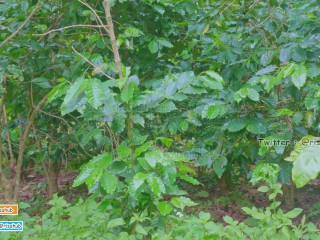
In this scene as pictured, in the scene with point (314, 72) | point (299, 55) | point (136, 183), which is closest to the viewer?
point (136, 183)

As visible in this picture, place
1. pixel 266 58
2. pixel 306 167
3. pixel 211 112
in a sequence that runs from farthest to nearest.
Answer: pixel 266 58 < pixel 211 112 < pixel 306 167

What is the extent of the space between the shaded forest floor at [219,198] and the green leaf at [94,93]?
86.0 inches

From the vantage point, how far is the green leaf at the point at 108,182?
1859 millimetres

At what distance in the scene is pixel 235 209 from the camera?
418 cm

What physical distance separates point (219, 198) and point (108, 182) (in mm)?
2731

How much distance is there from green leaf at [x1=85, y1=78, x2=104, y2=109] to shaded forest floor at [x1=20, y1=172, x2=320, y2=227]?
2.18 m

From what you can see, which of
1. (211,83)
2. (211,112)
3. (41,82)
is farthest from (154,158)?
(41,82)

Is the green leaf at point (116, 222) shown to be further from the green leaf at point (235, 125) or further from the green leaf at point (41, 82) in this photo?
the green leaf at point (41, 82)

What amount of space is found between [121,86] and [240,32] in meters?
1.28

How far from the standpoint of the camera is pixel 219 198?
4434 mm

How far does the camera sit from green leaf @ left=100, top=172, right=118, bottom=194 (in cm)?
186

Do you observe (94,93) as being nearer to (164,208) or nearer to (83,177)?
(83,177)

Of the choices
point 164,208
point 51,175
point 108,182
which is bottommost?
point 51,175

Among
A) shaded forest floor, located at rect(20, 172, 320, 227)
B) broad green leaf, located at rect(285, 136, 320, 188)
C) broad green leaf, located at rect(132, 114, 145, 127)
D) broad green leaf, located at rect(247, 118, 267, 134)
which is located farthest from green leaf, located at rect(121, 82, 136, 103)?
shaded forest floor, located at rect(20, 172, 320, 227)
